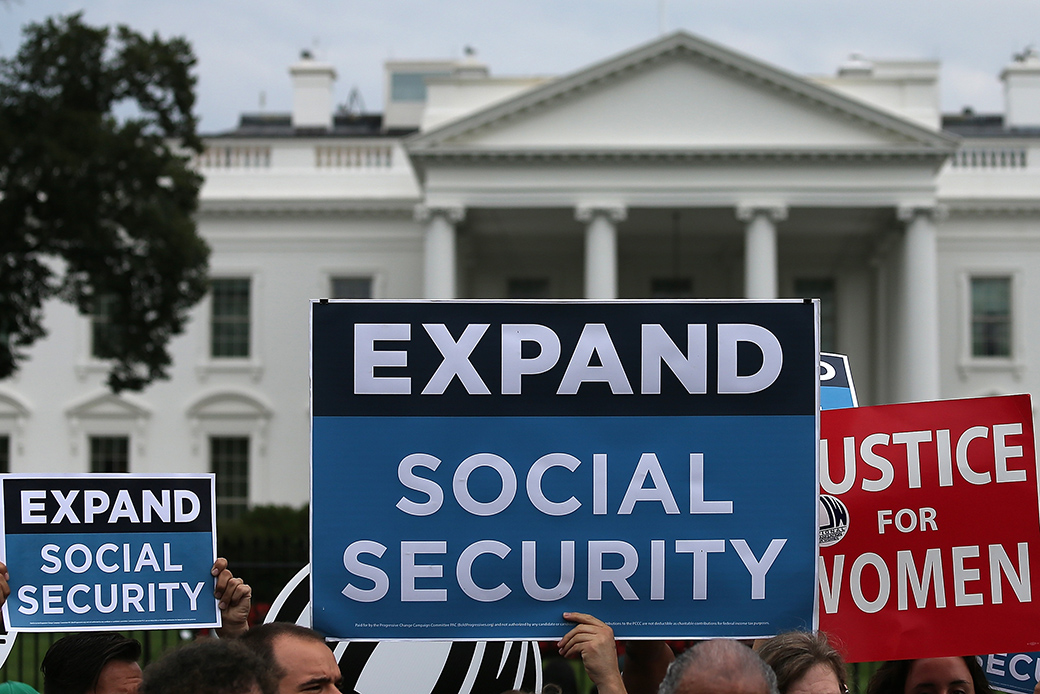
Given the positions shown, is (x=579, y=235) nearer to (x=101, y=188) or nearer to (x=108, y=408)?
(x=108, y=408)

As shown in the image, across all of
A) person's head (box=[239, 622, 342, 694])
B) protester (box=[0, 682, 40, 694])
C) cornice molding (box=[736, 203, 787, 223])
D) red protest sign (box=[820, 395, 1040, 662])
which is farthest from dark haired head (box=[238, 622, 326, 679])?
cornice molding (box=[736, 203, 787, 223])

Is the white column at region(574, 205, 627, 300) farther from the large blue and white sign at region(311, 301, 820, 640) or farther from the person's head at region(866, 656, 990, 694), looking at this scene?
the large blue and white sign at region(311, 301, 820, 640)

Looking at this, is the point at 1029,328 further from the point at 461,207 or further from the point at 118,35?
the point at 118,35

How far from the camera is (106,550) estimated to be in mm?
4637

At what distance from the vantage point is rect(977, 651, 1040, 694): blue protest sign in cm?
488

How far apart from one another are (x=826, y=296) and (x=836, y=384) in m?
34.3

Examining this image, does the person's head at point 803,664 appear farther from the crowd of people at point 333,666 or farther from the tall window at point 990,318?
the tall window at point 990,318

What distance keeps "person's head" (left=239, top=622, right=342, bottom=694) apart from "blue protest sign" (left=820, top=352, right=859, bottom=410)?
8.18 ft

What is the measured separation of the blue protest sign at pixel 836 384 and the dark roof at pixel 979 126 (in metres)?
38.7

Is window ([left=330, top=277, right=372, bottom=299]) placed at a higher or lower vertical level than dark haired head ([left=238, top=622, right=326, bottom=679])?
higher

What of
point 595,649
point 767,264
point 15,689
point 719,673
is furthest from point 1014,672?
point 767,264

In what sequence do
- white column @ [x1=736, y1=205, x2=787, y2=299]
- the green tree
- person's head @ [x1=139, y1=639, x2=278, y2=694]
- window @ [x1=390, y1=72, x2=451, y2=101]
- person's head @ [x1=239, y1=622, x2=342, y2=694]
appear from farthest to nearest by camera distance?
window @ [x1=390, y1=72, x2=451, y2=101]
white column @ [x1=736, y1=205, x2=787, y2=299]
the green tree
person's head @ [x1=239, y1=622, x2=342, y2=694]
person's head @ [x1=139, y1=639, x2=278, y2=694]

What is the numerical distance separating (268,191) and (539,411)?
3585 centimetres

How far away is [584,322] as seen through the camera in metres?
4.02
